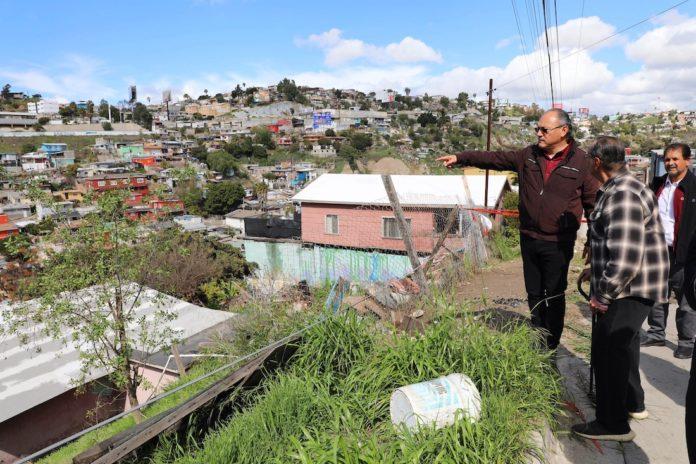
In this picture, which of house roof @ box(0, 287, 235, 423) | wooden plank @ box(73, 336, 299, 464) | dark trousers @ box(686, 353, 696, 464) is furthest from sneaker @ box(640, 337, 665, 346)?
house roof @ box(0, 287, 235, 423)

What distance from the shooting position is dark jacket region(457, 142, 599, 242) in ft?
8.45

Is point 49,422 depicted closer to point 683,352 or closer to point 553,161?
point 553,161

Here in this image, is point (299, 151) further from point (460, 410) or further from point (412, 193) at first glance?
point (460, 410)

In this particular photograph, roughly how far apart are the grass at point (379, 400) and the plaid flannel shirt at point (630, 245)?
0.64 meters

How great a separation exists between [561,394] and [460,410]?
897 mm

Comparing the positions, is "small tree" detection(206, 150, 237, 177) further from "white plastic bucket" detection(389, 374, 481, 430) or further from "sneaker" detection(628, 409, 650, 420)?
"sneaker" detection(628, 409, 650, 420)

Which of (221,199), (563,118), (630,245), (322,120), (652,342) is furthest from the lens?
(322,120)

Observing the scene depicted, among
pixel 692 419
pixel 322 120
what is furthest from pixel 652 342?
pixel 322 120

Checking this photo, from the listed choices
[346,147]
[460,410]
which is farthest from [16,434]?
[346,147]

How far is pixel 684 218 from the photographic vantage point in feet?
10.1

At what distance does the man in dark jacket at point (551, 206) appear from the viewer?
257cm

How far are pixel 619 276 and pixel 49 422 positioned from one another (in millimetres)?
10727

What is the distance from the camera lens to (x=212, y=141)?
108688mm

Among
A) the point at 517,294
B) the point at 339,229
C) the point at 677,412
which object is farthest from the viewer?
the point at 339,229
